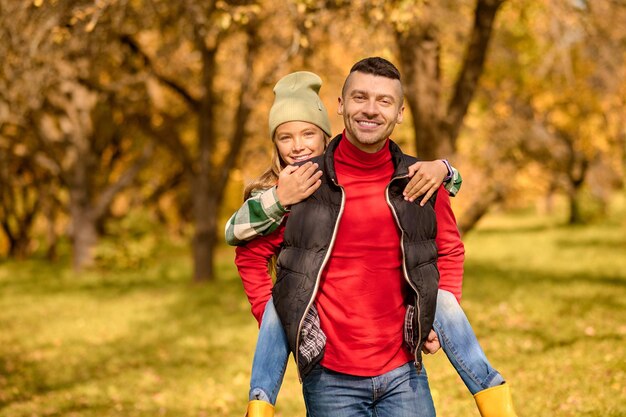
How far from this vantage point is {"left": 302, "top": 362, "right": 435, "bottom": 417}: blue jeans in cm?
337

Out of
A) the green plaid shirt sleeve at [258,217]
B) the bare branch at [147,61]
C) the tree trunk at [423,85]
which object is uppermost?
the bare branch at [147,61]

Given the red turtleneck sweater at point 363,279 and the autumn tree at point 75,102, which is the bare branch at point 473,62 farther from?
the red turtleneck sweater at point 363,279

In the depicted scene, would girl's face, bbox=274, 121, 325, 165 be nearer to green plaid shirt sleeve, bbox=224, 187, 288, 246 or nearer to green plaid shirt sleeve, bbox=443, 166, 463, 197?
green plaid shirt sleeve, bbox=224, 187, 288, 246

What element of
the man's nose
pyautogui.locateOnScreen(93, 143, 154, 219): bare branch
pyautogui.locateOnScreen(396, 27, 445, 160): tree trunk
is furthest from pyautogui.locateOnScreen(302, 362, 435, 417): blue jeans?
pyautogui.locateOnScreen(93, 143, 154, 219): bare branch

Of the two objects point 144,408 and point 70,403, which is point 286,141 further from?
point 70,403

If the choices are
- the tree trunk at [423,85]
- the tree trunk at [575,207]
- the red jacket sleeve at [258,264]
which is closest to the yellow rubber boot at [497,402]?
the red jacket sleeve at [258,264]

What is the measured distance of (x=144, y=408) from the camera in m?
8.18

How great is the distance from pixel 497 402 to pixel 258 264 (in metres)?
1.09

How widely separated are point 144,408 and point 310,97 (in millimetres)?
5272

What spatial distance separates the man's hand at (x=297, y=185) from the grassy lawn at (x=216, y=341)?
399 centimetres

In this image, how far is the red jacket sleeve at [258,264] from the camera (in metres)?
3.48

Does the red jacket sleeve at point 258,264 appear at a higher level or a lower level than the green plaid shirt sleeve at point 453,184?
lower

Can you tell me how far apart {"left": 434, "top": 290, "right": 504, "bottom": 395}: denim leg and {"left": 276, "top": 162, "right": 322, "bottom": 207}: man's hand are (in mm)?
700

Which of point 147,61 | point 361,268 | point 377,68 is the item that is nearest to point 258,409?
point 361,268
